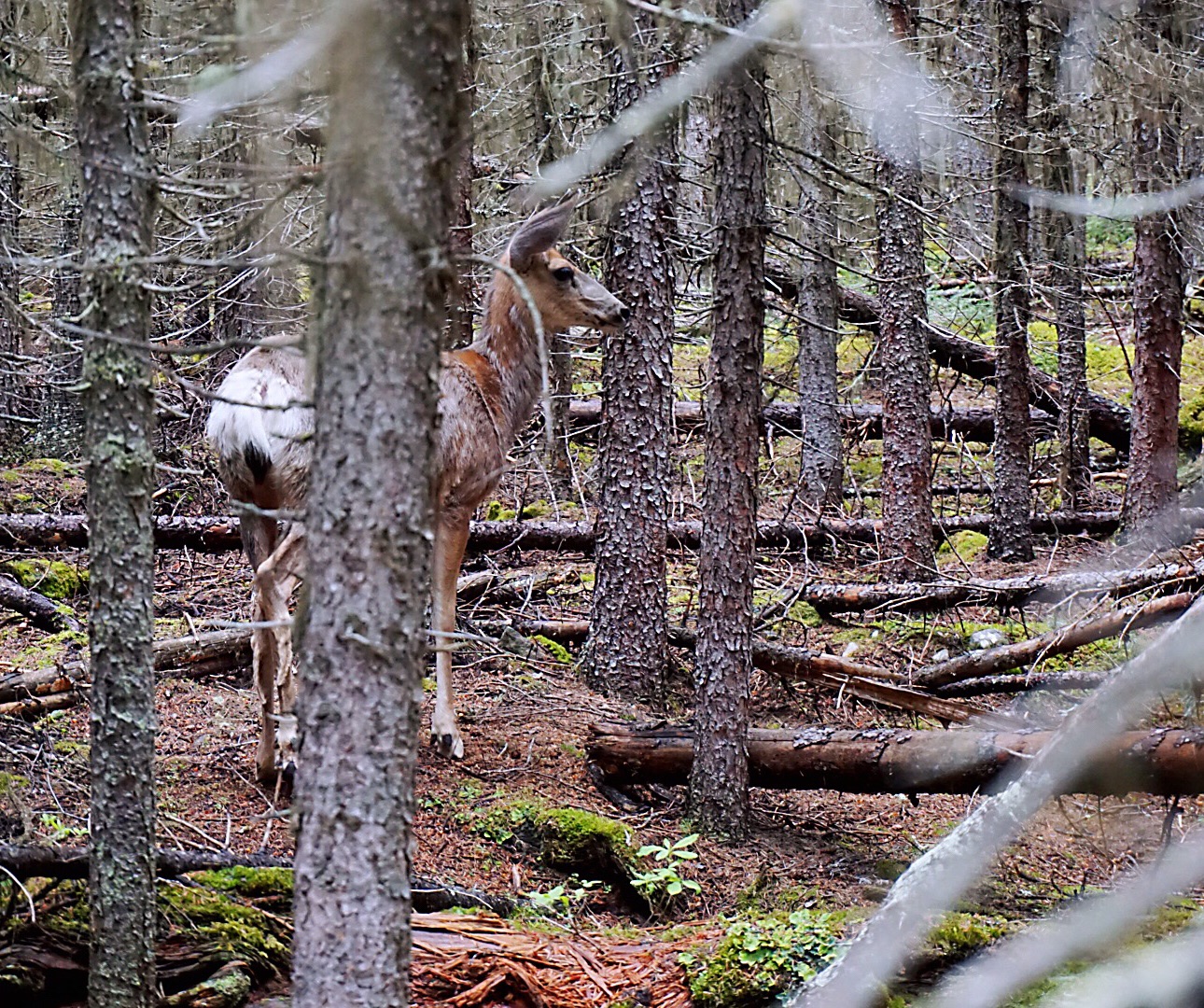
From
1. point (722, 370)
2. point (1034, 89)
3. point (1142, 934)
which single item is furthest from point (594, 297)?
point (1034, 89)

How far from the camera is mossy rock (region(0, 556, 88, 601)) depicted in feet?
32.4

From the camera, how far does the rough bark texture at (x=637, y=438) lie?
856 cm

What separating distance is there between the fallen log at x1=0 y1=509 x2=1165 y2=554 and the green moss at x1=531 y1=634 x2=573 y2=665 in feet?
5.11

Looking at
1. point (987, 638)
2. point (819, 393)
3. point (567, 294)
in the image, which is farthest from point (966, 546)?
point (567, 294)

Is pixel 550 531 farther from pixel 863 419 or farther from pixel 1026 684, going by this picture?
pixel 863 419

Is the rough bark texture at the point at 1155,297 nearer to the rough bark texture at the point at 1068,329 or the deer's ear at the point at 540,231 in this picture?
the rough bark texture at the point at 1068,329

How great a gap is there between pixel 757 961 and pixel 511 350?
16.7 ft

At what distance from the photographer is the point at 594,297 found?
27.2ft

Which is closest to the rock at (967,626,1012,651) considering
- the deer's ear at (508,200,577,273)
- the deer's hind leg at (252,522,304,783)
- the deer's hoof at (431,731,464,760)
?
the deer's hoof at (431,731,464,760)

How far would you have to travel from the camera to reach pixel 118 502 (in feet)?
12.1

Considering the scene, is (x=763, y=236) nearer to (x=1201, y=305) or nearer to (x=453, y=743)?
(x=453, y=743)

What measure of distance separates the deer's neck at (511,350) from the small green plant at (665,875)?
3289mm

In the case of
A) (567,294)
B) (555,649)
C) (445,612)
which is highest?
(567,294)

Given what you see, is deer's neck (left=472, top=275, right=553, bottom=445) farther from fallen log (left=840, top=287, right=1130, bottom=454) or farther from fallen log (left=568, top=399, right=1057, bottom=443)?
fallen log (left=840, top=287, right=1130, bottom=454)
